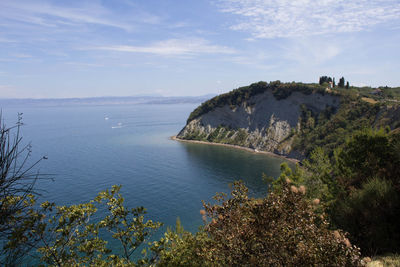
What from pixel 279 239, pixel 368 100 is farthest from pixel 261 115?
pixel 279 239

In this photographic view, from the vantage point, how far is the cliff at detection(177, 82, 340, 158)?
122250mm

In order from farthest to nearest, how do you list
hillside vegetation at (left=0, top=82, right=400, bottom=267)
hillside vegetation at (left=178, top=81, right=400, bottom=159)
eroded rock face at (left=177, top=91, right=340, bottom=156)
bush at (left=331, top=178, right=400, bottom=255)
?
eroded rock face at (left=177, top=91, right=340, bottom=156)
hillside vegetation at (left=178, top=81, right=400, bottom=159)
bush at (left=331, top=178, right=400, bottom=255)
hillside vegetation at (left=0, top=82, right=400, bottom=267)

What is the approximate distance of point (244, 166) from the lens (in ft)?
313

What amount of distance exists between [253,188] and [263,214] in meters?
63.1

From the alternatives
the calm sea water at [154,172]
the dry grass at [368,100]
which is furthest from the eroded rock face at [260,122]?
the calm sea water at [154,172]

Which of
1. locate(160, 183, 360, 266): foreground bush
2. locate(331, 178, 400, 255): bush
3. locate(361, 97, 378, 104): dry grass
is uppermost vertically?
locate(361, 97, 378, 104): dry grass

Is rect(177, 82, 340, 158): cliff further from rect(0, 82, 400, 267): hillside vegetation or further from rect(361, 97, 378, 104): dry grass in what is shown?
rect(0, 82, 400, 267): hillside vegetation

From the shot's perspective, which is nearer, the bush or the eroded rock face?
the bush

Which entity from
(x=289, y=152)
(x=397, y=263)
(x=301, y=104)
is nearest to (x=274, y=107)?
(x=301, y=104)

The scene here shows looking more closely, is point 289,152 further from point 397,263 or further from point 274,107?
point 397,263

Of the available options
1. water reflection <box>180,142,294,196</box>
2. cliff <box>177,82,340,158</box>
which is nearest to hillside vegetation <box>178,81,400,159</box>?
cliff <box>177,82,340,158</box>

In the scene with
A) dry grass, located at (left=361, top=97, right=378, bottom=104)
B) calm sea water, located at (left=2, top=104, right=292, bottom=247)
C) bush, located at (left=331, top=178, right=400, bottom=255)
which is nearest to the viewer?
bush, located at (left=331, top=178, right=400, bottom=255)

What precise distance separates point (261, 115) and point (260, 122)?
410cm

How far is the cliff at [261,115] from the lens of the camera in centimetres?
12225
